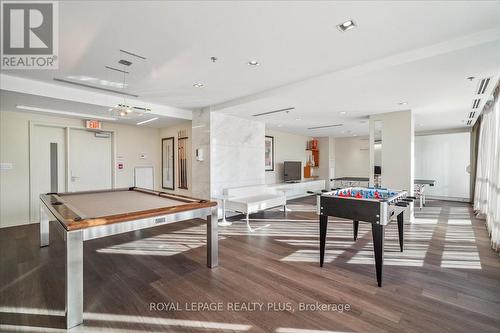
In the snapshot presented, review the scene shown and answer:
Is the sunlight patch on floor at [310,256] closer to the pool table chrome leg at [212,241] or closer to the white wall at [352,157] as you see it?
the pool table chrome leg at [212,241]

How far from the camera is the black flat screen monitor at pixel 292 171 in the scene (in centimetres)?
845

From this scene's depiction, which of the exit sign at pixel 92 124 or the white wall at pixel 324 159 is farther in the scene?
the white wall at pixel 324 159

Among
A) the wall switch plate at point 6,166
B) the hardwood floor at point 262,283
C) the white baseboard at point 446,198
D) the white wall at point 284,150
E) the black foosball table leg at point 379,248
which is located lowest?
the hardwood floor at point 262,283

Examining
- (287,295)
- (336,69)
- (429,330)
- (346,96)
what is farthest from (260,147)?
(429,330)

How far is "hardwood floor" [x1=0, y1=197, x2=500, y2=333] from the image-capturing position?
1.98 meters

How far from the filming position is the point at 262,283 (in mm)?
2609

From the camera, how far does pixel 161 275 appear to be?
2.81m

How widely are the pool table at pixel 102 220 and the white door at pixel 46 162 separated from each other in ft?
6.48

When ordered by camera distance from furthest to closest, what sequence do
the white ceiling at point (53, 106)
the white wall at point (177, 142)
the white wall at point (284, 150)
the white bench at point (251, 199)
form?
1. the white wall at point (284, 150)
2. the white wall at point (177, 142)
3. the white bench at point (251, 199)
4. the white ceiling at point (53, 106)

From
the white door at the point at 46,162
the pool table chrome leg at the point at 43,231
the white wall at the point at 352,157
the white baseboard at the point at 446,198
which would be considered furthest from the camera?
the white wall at the point at 352,157

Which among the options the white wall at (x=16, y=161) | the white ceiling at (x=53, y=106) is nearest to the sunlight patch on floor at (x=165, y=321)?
the white ceiling at (x=53, y=106)

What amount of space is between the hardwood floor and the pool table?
Answer: 26cm

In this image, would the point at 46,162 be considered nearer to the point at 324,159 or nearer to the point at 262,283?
the point at 262,283

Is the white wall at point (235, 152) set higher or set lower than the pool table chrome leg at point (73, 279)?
higher
